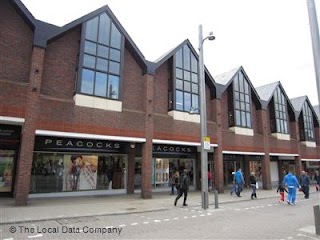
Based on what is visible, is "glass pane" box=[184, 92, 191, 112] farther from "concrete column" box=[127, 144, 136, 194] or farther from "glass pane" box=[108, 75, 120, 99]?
"glass pane" box=[108, 75, 120, 99]

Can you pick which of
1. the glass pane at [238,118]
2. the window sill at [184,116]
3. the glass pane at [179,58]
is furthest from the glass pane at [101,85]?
the glass pane at [238,118]

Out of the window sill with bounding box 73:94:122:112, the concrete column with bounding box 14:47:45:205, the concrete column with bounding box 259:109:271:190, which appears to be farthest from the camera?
the concrete column with bounding box 259:109:271:190

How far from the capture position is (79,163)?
16.4 m

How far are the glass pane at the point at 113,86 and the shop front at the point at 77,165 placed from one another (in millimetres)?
3097

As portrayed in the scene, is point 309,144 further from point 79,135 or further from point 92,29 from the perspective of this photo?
point 79,135

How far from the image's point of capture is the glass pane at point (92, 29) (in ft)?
51.1

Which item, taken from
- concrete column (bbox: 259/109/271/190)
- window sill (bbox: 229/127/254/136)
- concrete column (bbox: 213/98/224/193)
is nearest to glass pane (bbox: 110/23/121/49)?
concrete column (bbox: 213/98/224/193)

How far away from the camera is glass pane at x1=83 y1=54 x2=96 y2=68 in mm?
15110

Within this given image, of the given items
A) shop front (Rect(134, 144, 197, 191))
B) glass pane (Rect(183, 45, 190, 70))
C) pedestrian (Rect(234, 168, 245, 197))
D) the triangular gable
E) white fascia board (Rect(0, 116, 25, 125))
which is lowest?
pedestrian (Rect(234, 168, 245, 197))

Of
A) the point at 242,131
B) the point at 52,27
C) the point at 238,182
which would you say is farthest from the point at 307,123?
the point at 52,27

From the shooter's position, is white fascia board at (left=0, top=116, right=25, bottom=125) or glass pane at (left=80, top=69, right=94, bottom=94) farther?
glass pane at (left=80, top=69, right=94, bottom=94)

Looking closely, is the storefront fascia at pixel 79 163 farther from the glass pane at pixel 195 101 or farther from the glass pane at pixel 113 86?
the glass pane at pixel 195 101

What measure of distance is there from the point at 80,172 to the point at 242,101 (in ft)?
50.0

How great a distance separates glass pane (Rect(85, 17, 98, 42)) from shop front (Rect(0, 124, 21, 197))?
20.8ft
